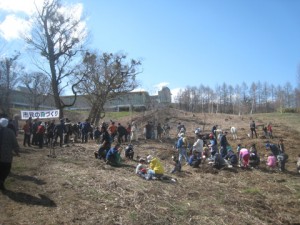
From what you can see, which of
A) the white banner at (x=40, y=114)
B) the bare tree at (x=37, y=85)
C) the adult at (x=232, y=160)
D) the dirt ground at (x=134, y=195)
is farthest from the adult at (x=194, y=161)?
the bare tree at (x=37, y=85)

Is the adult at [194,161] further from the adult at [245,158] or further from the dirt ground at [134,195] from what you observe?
the adult at [245,158]

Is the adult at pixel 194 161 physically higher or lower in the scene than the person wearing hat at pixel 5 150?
lower

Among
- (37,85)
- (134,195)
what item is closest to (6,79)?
(37,85)

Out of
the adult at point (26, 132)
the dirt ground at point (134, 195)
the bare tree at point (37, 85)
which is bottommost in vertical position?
the dirt ground at point (134, 195)

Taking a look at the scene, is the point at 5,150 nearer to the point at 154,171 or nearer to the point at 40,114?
the point at 154,171

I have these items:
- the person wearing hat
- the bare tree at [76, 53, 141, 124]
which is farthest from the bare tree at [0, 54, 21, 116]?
the person wearing hat

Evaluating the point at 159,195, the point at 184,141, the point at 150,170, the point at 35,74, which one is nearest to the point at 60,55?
the point at 184,141

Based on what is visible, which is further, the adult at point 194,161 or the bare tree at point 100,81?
the bare tree at point 100,81

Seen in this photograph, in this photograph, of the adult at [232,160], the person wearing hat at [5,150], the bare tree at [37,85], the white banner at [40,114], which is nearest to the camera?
the person wearing hat at [5,150]

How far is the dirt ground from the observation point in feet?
29.3

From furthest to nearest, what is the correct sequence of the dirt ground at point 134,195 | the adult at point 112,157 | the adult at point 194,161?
the adult at point 194,161
the adult at point 112,157
the dirt ground at point 134,195

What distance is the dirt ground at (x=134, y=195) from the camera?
29.3 ft

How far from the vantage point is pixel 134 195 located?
1098cm

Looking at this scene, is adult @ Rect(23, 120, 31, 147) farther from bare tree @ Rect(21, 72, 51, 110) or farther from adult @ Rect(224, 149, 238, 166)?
bare tree @ Rect(21, 72, 51, 110)
